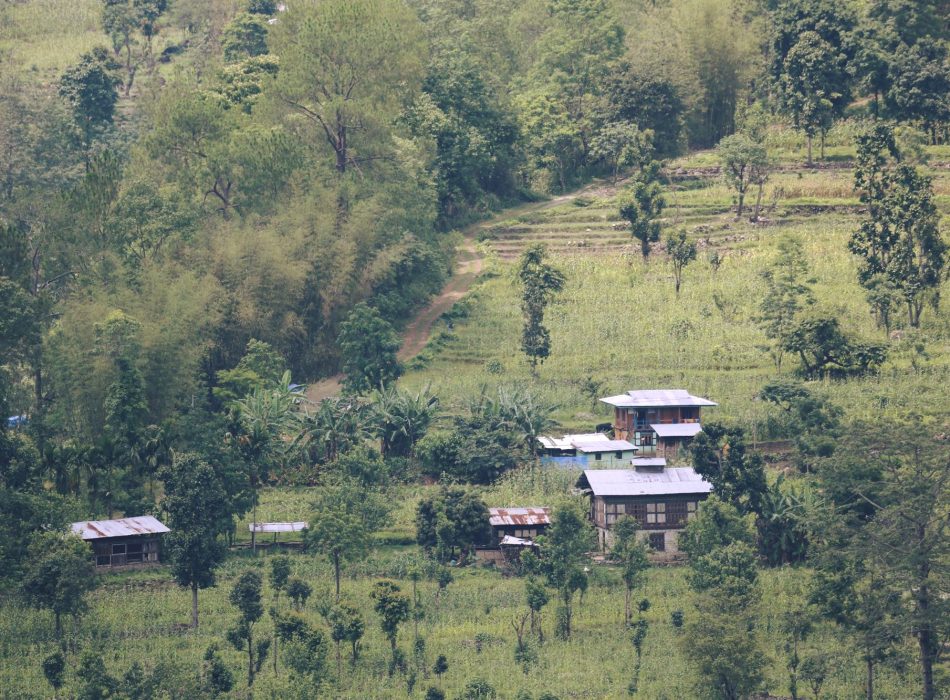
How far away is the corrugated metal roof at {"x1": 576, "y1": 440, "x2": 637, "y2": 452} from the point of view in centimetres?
5706

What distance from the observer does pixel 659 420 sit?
58.5 meters

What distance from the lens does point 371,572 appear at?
50.8m

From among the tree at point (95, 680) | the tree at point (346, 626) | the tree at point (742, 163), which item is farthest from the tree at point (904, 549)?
the tree at point (742, 163)

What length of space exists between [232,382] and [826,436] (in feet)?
73.0

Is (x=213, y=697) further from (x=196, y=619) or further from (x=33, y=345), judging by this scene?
(x=33, y=345)

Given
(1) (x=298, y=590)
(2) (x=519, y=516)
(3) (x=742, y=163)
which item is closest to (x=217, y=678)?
(1) (x=298, y=590)

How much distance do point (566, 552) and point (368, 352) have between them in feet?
58.7

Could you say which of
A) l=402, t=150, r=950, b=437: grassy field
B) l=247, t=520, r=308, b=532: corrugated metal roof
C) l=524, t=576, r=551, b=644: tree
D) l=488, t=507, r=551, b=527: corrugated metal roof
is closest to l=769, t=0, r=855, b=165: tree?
l=402, t=150, r=950, b=437: grassy field

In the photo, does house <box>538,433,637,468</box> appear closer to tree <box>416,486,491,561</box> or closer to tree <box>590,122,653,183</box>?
tree <box>416,486,491,561</box>

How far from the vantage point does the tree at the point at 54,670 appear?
4100cm

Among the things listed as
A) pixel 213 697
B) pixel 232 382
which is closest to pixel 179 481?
pixel 213 697

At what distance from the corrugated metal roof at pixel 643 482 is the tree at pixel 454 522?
3.96m

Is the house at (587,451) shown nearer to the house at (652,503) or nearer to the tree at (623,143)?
the house at (652,503)

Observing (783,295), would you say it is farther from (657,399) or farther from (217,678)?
(217,678)
